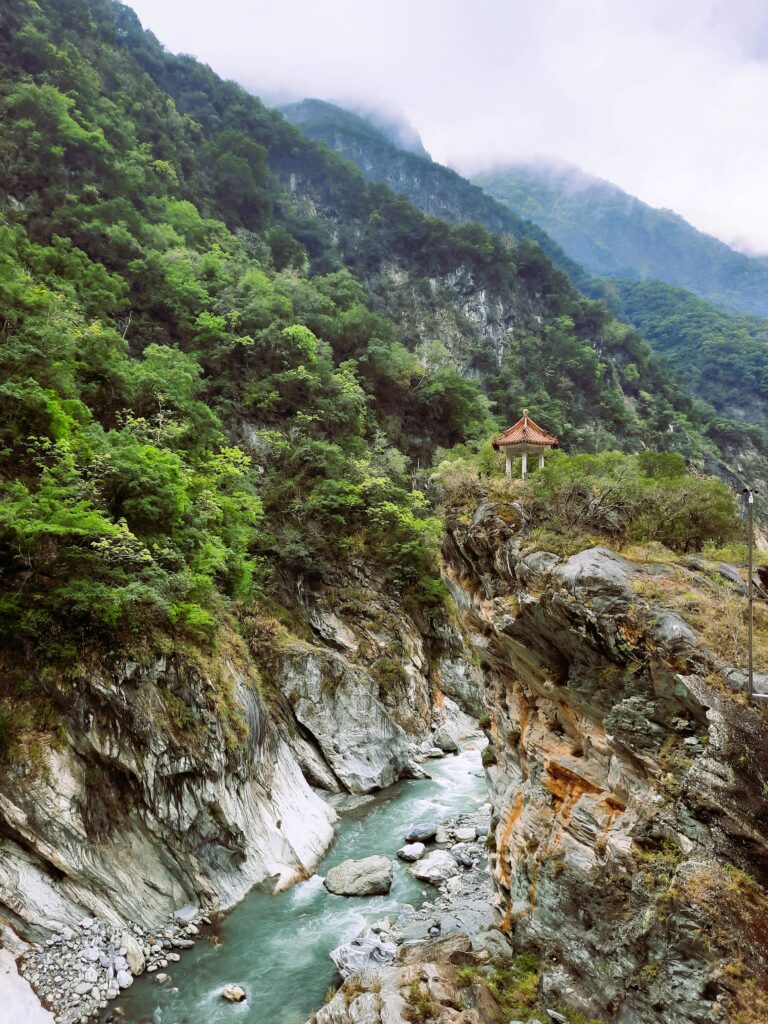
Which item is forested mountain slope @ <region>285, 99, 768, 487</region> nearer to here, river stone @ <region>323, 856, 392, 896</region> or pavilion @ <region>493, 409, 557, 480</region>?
pavilion @ <region>493, 409, 557, 480</region>

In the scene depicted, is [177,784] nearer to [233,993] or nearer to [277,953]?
[277,953]

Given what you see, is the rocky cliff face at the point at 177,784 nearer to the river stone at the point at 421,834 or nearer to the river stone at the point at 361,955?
the river stone at the point at 421,834

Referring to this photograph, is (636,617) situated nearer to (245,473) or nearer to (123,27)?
(245,473)

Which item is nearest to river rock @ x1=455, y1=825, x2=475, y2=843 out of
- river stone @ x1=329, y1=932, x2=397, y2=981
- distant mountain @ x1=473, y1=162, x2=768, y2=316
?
river stone @ x1=329, y1=932, x2=397, y2=981

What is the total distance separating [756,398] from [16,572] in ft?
236

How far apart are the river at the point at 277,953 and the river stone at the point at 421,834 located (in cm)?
34

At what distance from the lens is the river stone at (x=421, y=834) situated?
1740 centimetres

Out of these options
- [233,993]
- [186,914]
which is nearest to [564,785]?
[233,993]

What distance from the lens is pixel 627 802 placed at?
31.1 feet

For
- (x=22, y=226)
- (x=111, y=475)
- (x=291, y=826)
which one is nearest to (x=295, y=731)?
(x=291, y=826)

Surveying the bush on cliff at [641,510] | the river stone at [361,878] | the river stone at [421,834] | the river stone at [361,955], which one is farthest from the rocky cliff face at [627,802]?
the river stone at [421,834]

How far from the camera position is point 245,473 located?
23.4 metres

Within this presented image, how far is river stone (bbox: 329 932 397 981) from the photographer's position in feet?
36.9

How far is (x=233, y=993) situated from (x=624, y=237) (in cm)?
15127
